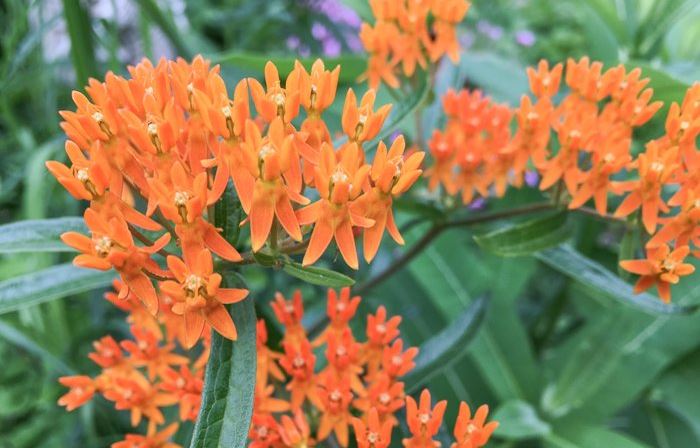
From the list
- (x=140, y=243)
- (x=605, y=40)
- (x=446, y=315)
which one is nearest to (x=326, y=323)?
(x=446, y=315)

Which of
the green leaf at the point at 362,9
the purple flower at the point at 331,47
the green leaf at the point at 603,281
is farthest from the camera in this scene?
the purple flower at the point at 331,47

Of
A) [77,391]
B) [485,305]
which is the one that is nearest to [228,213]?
[77,391]

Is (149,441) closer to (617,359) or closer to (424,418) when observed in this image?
(424,418)

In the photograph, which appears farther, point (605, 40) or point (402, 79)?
point (605, 40)

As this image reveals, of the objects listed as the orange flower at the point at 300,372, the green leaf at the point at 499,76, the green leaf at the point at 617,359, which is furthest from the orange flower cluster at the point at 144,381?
the green leaf at the point at 499,76

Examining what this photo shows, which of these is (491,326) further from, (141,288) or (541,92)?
(141,288)

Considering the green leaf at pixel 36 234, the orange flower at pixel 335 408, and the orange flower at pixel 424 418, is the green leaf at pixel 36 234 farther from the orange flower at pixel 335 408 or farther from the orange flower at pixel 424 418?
the orange flower at pixel 424 418
